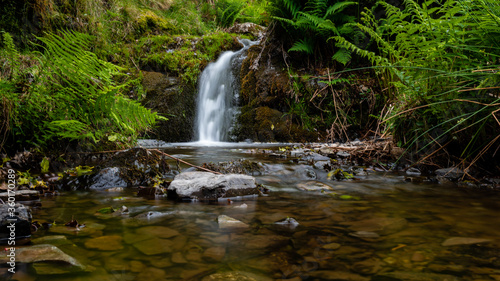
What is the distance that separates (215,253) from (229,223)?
0.37 meters

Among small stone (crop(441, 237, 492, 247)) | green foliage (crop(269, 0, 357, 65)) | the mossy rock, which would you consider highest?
green foliage (crop(269, 0, 357, 65))

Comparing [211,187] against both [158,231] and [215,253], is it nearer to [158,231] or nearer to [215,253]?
[158,231]

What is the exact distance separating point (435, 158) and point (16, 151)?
4.08 metres

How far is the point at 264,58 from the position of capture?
7.46 metres

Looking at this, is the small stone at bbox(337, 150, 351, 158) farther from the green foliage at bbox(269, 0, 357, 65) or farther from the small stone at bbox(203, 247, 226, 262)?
the small stone at bbox(203, 247, 226, 262)

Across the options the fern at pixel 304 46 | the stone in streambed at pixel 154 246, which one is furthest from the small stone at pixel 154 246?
the fern at pixel 304 46

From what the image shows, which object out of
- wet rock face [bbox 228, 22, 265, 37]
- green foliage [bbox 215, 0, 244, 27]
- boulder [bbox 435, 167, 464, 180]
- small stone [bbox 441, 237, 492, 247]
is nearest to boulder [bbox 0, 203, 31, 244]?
small stone [bbox 441, 237, 492, 247]

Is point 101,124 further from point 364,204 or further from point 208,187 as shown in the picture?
point 364,204

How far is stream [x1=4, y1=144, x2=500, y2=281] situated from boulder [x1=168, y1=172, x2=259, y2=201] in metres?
0.10

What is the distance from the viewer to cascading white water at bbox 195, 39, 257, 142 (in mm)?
7184

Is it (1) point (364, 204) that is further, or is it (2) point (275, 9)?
(2) point (275, 9)

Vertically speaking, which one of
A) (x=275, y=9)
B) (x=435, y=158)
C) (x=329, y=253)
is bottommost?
(x=329, y=253)

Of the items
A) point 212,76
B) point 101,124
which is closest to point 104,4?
point 212,76

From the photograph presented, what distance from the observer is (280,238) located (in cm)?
155
